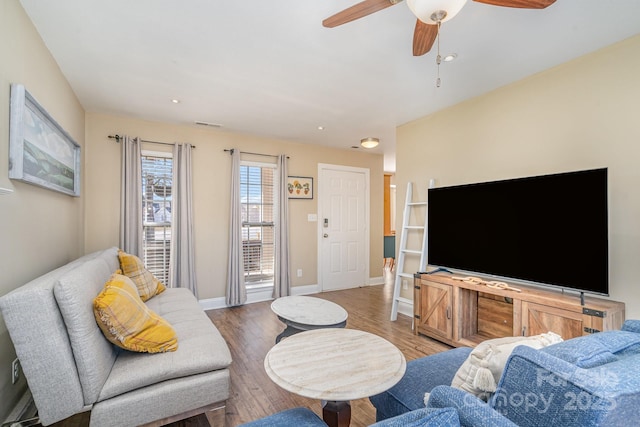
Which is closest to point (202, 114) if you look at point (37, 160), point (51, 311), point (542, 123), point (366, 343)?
point (37, 160)

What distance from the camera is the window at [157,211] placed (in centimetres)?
385

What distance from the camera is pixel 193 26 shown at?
6.38 feet

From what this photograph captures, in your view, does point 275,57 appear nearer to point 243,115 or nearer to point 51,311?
point 243,115

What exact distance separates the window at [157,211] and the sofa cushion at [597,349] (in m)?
4.11

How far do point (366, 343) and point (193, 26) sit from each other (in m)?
2.28

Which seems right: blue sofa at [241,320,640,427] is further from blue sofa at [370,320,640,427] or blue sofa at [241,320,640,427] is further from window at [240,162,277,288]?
window at [240,162,277,288]

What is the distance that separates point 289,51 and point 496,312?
2893 mm

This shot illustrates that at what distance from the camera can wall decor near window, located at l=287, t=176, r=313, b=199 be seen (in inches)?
189

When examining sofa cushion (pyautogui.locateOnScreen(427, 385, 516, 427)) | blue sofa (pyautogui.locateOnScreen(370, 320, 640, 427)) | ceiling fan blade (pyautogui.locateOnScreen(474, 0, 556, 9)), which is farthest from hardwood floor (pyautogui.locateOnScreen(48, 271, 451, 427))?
ceiling fan blade (pyautogui.locateOnScreen(474, 0, 556, 9))

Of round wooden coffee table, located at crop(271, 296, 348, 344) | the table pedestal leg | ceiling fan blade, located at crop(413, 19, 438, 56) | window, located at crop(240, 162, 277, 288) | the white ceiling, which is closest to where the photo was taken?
the table pedestal leg

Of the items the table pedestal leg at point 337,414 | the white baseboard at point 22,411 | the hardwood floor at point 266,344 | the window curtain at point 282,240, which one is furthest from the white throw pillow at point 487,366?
the window curtain at point 282,240

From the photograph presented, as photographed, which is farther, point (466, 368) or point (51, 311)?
point (51, 311)

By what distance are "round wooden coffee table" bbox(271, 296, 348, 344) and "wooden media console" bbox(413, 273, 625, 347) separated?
1.13 metres

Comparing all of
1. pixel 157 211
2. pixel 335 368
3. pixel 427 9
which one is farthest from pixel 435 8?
pixel 157 211
